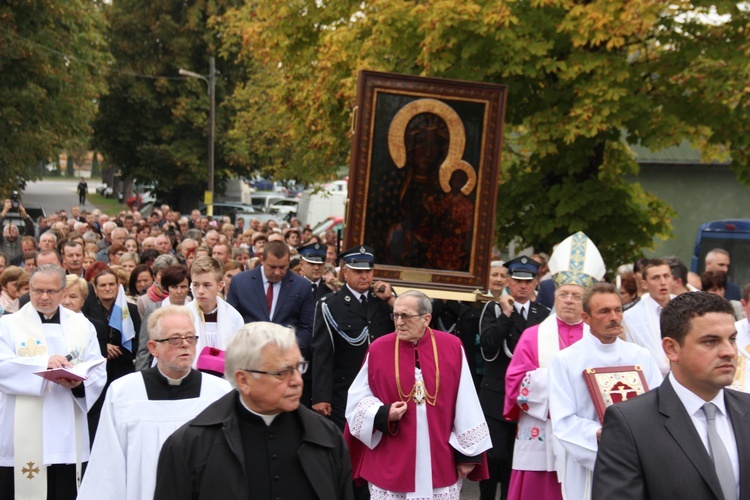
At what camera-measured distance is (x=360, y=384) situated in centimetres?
675

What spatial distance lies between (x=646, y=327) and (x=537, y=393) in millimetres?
1623

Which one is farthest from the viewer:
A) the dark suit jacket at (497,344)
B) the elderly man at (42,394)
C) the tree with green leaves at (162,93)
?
the tree with green leaves at (162,93)

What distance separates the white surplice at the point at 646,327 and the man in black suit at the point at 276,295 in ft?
8.87

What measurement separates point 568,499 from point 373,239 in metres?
4.65

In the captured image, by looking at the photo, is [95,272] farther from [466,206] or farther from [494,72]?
[494,72]

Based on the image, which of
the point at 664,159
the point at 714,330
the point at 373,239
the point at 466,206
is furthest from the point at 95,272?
the point at 664,159

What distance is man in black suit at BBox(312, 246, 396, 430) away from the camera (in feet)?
27.0

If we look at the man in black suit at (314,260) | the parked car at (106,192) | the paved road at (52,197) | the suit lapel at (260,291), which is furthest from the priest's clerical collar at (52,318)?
the parked car at (106,192)

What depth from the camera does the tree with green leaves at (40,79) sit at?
2902 centimetres

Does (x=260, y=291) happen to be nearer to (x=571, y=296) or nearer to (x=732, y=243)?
(x=571, y=296)

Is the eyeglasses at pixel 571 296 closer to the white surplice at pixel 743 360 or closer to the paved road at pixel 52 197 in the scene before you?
the white surplice at pixel 743 360

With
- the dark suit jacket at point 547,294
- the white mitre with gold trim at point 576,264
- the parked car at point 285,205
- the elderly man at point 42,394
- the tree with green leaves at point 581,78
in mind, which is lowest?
the parked car at point 285,205

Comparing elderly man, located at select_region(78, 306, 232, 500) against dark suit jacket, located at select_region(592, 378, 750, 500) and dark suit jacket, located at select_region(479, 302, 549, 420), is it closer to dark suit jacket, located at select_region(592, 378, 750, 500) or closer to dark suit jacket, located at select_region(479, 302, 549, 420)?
dark suit jacket, located at select_region(592, 378, 750, 500)

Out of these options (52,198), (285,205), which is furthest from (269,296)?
(52,198)
